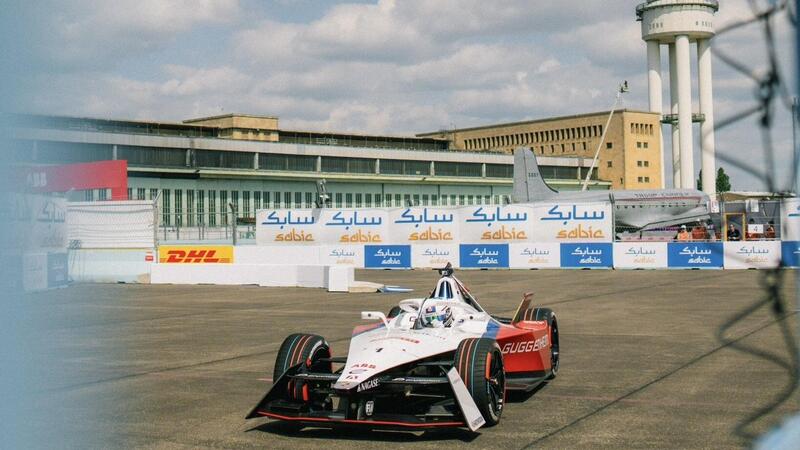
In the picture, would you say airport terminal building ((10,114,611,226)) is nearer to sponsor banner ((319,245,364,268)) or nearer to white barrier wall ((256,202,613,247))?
white barrier wall ((256,202,613,247))

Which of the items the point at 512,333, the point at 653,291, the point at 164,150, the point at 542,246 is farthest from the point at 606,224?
the point at 164,150

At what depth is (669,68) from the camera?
5871 millimetres

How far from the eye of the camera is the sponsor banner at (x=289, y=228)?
45938mm

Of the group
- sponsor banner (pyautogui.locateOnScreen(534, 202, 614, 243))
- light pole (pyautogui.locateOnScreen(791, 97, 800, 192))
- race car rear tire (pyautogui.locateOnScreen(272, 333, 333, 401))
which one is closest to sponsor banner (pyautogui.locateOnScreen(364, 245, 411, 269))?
sponsor banner (pyautogui.locateOnScreen(534, 202, 614, 243))

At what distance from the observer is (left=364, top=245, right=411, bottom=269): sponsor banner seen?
42812 mm

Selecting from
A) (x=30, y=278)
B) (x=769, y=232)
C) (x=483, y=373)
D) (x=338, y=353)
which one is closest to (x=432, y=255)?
(x=769, y=232)

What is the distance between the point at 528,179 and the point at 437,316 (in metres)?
A: 55.0

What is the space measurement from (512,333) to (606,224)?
31671 millimetres

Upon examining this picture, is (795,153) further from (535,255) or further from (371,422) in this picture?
(535,255)

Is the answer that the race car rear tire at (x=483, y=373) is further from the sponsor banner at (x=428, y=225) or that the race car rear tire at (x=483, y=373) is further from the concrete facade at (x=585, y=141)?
the concrete facade at (x=585, y=141)

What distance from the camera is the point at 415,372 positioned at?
31.3 ft

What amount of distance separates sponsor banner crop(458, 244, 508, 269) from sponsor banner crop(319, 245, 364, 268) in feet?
15.6

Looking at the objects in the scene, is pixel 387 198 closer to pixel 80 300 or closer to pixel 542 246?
pixel 542 246

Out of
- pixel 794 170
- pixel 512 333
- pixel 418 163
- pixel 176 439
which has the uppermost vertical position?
pixel 418 163
